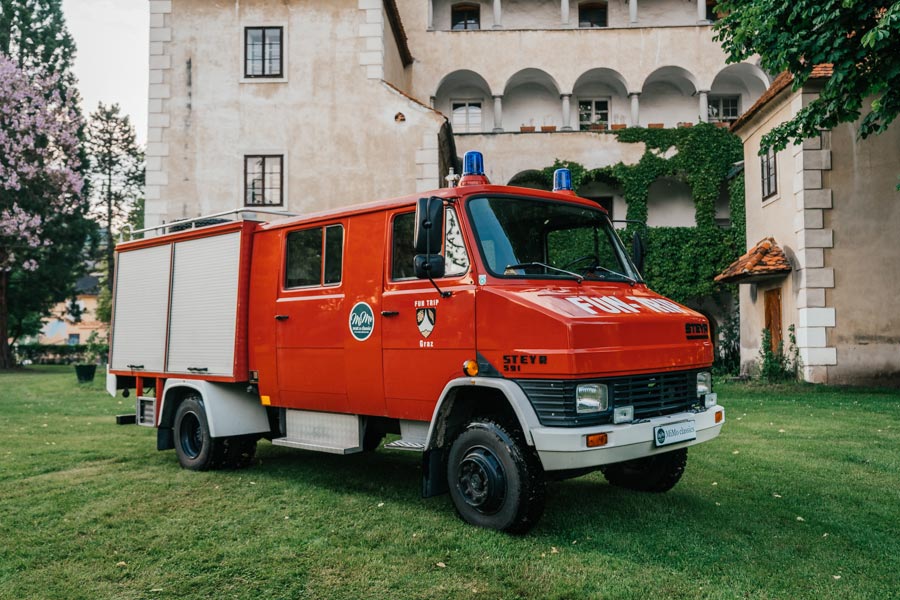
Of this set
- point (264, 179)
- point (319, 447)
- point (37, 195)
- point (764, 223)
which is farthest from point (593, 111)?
point (319, 447)

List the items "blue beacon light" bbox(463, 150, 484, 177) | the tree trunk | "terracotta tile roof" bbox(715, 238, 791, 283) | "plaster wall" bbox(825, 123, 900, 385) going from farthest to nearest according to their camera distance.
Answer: the tree trunk → "terracotta tile roof" bbox(715, 238, 791, 283) → "plaster wall" bbox(825, 123, 900, 385) → "blue beacon light" bbox(463, 150, 484, 177)

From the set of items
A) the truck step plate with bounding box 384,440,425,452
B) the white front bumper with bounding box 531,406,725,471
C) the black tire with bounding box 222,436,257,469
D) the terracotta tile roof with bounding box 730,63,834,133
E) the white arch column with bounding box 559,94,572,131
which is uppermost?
the white arch column with bounding box 559,94,572,131

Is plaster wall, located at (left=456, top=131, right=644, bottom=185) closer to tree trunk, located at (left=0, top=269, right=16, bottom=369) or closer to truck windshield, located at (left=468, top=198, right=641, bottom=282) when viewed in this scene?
truck windshield, located at (left=468, top=198, right=641, bottom=282)

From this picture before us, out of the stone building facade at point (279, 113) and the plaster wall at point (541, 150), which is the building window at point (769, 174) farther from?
the stone building facade at point (279, 113)

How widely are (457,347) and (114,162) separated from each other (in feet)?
165

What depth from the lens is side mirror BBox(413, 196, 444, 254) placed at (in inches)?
219

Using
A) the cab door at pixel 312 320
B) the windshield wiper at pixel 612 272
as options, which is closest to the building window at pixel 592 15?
the cab door at pixel 312 320

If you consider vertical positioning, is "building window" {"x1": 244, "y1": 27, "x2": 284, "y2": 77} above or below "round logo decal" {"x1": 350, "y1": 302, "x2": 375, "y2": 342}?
above

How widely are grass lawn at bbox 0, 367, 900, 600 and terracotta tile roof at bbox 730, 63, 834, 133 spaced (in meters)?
10.2

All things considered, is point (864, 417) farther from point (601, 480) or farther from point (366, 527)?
point (366, 527)

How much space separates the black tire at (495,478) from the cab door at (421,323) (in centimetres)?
47

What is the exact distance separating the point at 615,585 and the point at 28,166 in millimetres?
34265

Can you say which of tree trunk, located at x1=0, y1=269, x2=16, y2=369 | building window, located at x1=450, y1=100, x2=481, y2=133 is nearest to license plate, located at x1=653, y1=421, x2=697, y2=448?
building window, located at x1=450, y1=100, x2=481, y2=133

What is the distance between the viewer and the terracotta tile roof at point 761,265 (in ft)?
58.5
